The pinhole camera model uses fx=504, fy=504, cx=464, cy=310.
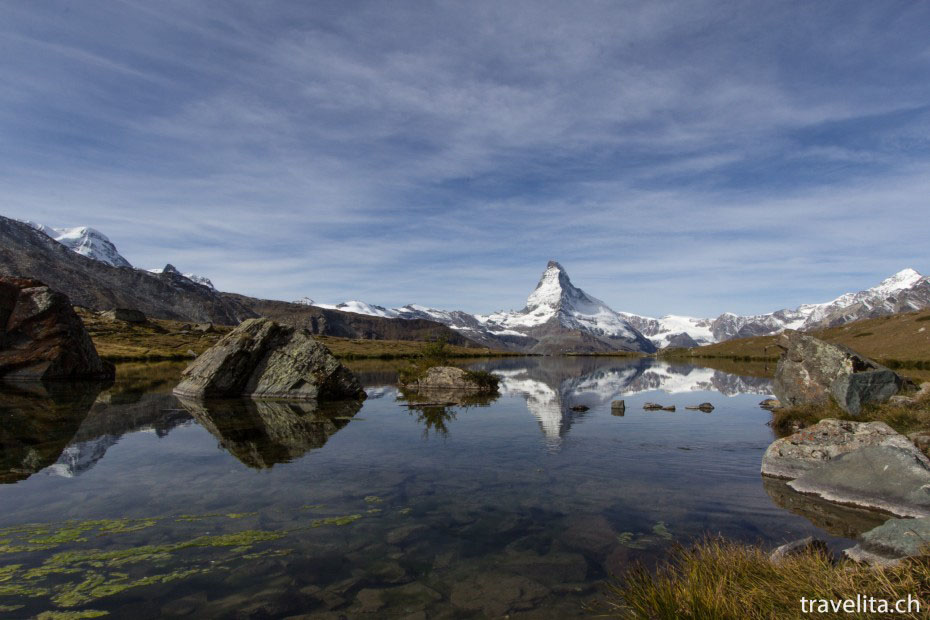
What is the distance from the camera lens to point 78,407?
34.7 metres

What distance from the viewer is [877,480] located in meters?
14.8

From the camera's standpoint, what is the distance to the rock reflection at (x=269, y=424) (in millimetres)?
21641

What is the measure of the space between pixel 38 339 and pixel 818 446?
74.2 meters

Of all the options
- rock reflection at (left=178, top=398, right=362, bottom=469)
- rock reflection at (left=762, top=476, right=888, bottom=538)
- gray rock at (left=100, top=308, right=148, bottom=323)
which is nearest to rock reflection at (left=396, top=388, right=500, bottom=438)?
rock reflection at (left=178, top=398, right=362, bottom=469)

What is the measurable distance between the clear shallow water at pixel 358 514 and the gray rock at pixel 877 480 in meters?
0.83

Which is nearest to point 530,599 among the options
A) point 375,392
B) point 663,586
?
point 663,586

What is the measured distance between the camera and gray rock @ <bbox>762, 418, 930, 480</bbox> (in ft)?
59.6

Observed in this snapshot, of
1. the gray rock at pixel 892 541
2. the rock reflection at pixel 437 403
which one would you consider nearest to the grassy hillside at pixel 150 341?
the rock reflection at pixel 437 403

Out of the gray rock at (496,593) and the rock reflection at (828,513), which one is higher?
the rock reflection at (828,513)

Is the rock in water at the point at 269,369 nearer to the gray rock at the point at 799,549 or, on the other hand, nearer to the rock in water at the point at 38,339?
the rock in water at the point at 38,339

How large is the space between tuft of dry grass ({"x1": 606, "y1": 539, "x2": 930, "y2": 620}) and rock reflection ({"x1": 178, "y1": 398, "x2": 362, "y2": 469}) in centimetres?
1569

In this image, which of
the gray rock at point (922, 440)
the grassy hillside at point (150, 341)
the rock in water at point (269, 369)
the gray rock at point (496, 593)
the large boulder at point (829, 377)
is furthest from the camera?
the grassy hillside at point (150, 341)

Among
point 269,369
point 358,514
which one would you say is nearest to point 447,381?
point 269,369

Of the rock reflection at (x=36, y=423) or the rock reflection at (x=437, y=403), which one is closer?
the rock reflection at (x=36, y=423)
